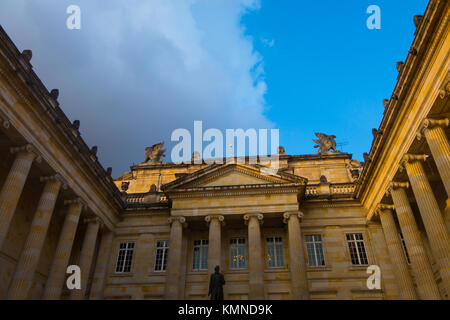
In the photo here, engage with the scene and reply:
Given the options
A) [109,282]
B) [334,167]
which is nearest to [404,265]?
[334,167]

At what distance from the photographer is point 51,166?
58.6ft

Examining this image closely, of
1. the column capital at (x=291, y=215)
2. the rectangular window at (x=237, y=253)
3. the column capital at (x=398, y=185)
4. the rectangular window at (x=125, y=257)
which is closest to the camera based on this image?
the column capital at (x=398, y=185)

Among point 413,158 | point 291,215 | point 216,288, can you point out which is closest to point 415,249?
point 413,158

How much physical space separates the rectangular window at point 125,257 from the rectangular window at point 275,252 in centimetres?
1004

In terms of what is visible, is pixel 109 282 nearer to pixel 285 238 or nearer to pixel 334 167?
pixel 285 238

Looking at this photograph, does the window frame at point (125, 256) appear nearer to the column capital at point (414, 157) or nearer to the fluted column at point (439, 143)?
the column capital at point (414, 157)

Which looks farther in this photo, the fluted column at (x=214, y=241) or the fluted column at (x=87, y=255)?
the fluted column at (x=214, y=241)

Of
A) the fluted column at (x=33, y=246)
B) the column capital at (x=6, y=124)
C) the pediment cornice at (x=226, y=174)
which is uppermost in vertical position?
the pediment cornice at (x=226, y=174)

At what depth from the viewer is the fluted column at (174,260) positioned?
20703 millimetres

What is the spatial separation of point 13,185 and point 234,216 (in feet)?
43.6

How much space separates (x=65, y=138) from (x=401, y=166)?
58.0 ft

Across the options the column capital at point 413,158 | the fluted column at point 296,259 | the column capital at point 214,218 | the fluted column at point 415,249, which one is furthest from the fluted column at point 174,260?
the column capital at point 413,158

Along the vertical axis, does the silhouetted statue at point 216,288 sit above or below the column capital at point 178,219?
below

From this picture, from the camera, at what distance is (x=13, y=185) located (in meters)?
15.5
